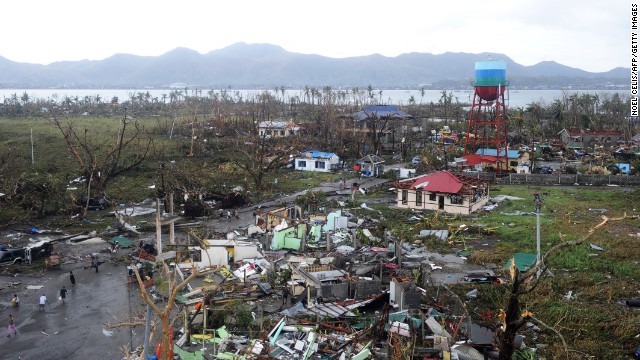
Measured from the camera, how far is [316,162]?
4022cm

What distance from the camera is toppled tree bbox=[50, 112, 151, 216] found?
29578mm

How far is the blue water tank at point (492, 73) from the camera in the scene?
37.5 metres

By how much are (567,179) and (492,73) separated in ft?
29.1

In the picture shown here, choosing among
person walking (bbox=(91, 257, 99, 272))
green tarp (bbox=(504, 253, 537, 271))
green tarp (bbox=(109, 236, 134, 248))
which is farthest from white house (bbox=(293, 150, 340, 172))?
green tarp (bbox=(504, 253, 537, 271))

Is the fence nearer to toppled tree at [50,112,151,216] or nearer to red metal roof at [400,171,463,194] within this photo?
red metal roof at [400,171,463,194]

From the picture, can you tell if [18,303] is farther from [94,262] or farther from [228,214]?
[228,214]

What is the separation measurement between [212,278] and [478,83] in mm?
26939

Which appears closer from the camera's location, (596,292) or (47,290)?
(596,292)

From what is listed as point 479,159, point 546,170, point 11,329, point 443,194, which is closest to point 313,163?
point 479,159

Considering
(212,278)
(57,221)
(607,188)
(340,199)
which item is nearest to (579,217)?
(607,188)

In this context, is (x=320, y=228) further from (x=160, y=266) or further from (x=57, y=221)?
(x=57, y=221)

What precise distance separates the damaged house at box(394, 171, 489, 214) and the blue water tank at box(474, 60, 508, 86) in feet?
38.6

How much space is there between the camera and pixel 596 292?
15.5m

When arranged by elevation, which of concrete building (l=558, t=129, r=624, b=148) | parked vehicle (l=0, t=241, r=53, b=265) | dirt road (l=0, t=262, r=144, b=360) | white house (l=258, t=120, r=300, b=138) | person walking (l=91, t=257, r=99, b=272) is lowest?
dirt road (l=0, t=262, r=144, b=360)
